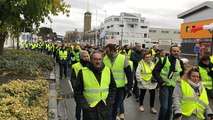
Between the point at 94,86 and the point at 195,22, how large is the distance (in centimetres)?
5828

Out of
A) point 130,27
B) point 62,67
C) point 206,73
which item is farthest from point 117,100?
point 130,27

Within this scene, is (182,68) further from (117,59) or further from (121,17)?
(121,17)

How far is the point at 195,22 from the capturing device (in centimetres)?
6022

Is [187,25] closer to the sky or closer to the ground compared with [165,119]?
closer to the sky

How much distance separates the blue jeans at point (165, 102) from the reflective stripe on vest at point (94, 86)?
2.20 m

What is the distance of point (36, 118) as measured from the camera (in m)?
5.91

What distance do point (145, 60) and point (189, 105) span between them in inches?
156

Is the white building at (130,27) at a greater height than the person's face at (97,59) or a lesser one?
greater

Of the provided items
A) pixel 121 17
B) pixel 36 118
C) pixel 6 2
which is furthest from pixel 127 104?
pixel 121 17

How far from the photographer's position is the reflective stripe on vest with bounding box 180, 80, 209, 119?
15.4 ft

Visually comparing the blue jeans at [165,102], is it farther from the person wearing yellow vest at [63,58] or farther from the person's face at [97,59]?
the person wearing yellow vest at [63,58]

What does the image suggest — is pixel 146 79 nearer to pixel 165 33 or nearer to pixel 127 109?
pixel 127 109

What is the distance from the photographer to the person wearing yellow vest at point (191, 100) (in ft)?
15.4

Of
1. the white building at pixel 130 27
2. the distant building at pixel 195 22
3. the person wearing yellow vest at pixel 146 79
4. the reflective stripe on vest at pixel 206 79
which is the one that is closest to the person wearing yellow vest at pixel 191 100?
→ the reflective stripe on vest at pixel 206 79
